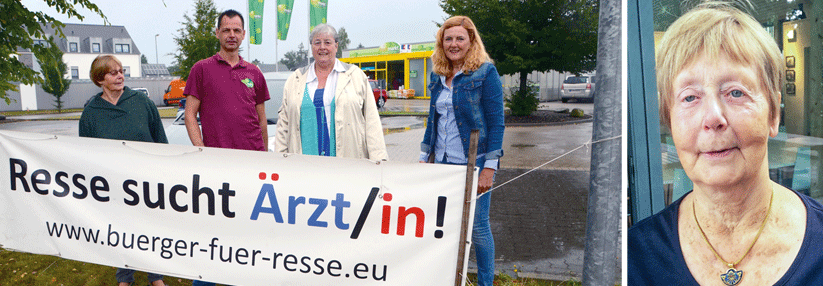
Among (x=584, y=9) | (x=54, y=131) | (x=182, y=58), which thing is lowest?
(x=54, y=131)

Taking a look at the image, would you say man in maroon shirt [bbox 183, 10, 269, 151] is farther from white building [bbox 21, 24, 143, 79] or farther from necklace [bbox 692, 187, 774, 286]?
white building [bbox 21, 24, 143, 79]

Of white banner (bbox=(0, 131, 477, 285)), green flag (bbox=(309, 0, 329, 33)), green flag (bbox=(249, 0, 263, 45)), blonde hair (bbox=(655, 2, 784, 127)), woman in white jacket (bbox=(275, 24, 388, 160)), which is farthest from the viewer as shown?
green flag (bbox=(309, 0, 329, 33))

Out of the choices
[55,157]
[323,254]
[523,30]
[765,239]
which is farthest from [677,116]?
[523,30]

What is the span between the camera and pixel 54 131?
19.5 metres

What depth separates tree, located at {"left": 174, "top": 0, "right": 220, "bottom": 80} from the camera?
18.2 m

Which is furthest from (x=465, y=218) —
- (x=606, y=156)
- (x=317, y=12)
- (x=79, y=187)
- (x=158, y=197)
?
(x=317, y=12)

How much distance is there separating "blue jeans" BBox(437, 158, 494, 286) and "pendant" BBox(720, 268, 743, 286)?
47.5 inches

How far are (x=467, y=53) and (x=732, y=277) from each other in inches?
63.7

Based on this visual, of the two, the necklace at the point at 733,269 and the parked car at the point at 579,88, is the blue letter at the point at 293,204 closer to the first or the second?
the necklace at the point at 733,269

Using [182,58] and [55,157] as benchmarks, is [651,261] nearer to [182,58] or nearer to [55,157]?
[55,157]

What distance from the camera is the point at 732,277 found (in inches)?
86.4

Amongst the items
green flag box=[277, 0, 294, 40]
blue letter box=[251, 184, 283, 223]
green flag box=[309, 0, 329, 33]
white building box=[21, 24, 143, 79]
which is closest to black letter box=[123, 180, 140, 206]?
blue letter box=[251, 184, 283, 223]

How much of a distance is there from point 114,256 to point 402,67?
131 feet

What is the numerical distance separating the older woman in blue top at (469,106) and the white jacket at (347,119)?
41 cm
